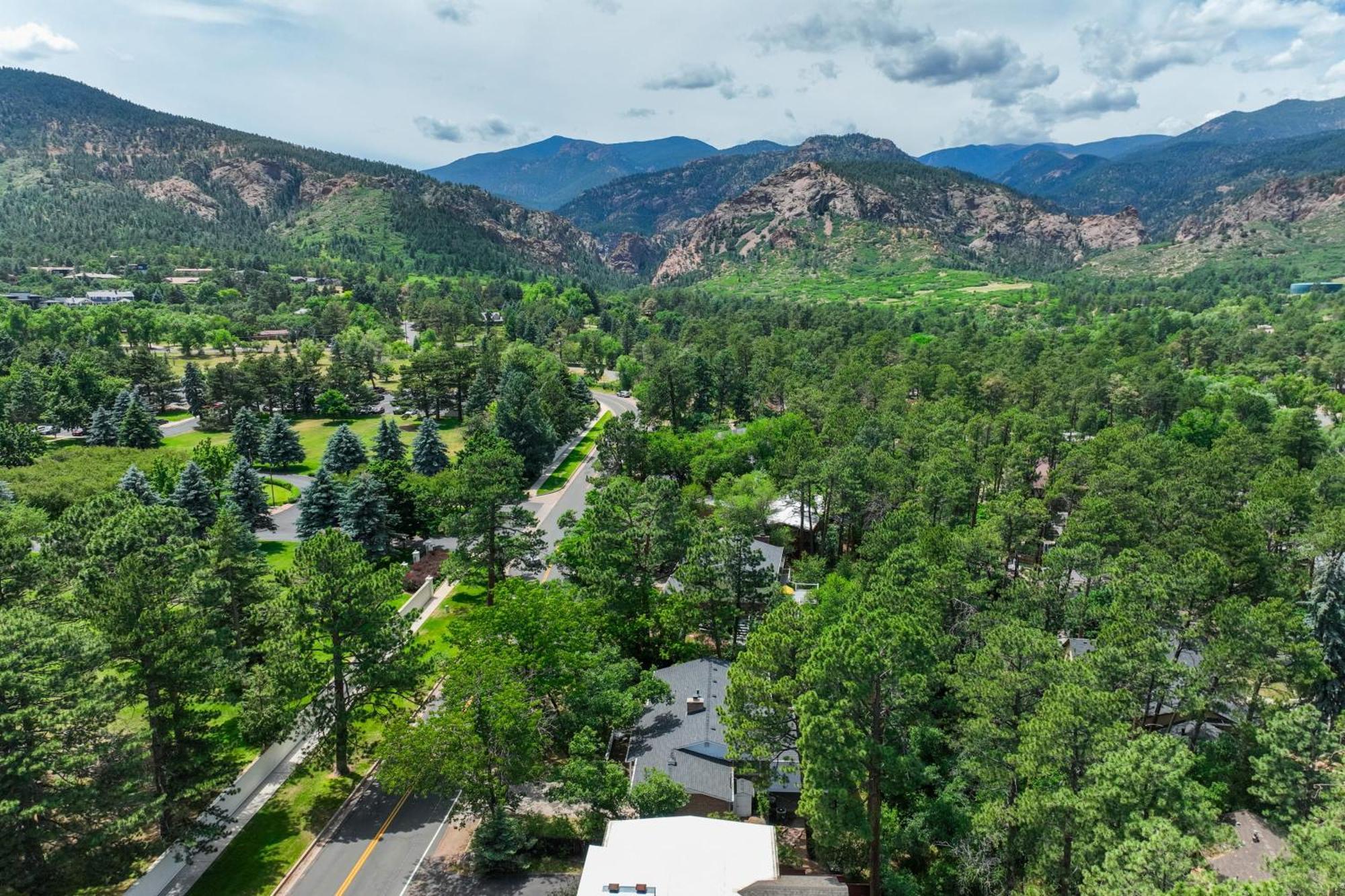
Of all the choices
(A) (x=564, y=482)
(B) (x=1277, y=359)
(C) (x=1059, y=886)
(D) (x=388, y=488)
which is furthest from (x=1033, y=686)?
(B) (x=1277, y=359)

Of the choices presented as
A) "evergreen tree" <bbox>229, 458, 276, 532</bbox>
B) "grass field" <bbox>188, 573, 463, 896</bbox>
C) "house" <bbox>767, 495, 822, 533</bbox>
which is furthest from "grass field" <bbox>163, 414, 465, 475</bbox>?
"grass field" <bbox>188, 573, 463, 896</bbox>

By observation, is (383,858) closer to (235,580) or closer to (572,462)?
(235,580)

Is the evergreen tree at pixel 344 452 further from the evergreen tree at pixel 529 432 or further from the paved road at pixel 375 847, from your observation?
the paved road at pixel 375 847

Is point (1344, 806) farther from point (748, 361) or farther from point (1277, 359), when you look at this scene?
point (1277, 359)

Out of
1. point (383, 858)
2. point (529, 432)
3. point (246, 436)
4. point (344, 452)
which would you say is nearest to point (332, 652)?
point (383, 858)

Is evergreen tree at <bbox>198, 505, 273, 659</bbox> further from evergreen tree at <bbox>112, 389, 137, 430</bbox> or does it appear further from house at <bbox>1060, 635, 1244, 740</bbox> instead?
evergreen tree at <bbox>112, 389, 137, 430</bbox>

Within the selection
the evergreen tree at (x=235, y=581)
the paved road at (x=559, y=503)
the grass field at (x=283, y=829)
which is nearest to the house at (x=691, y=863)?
the grass field at (x=283, y=829)
